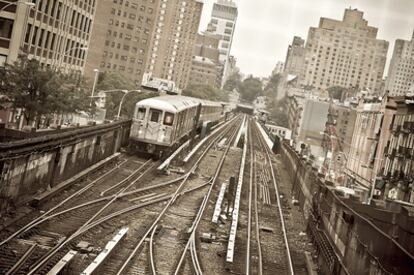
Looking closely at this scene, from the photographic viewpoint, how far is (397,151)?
2183 inches

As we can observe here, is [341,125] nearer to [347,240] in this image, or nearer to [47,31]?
[47,31]

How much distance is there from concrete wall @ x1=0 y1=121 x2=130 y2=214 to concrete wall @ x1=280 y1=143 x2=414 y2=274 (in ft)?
28.6

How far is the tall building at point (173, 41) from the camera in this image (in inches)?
6171

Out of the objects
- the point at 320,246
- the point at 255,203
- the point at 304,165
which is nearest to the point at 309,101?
the point at 304,165

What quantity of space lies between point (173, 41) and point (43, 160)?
140m

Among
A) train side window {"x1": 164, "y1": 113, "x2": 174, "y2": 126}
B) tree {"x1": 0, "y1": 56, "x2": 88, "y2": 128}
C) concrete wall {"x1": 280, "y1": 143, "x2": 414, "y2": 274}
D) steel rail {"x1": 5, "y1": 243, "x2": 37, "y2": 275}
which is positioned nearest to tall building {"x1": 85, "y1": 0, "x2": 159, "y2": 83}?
train side window {"x1": 164, "y1": 113, "x2": 174, "y2": 126}

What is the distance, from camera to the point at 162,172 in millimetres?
30422

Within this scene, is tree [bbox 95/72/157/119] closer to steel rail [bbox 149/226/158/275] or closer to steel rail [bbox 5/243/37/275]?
steel rail [bbox 149/226/158/275]

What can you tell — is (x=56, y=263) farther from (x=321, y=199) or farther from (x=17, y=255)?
(x=321, y=199)

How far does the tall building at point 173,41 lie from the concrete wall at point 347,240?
13134cm

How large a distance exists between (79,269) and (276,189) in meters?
21.2

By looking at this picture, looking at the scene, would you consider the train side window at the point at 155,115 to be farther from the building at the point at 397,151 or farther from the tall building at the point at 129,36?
the tall building at the point at 129,36

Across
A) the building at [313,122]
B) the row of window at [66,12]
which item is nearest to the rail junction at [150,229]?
the row of window at [66,12]

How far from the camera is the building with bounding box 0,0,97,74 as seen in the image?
41.9m
